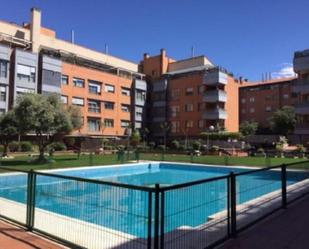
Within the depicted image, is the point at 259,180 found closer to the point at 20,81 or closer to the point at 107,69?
the point at 20,81

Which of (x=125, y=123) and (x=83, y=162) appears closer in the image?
(x=83, y=162)

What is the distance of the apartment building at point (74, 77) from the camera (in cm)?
4481

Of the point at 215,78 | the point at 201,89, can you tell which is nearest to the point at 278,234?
the point at 215,78

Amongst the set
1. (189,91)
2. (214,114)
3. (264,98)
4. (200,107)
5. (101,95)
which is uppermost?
(264,98)

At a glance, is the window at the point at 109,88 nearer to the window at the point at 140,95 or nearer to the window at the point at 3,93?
the window at the point at 140,95

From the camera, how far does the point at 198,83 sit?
58312mm

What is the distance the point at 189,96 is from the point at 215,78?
20.2ft

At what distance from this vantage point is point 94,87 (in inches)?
2202

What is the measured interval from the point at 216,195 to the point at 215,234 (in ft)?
2.49

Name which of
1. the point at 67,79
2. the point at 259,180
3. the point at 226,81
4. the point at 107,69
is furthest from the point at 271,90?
the point at 259,180

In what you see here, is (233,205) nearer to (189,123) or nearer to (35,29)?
(35,29)

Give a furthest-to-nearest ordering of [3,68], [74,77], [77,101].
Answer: [77,101]
[74,77]
[3,68]

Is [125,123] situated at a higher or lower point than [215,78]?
lower

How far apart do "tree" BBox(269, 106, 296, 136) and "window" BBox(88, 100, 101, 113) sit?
110 feet
